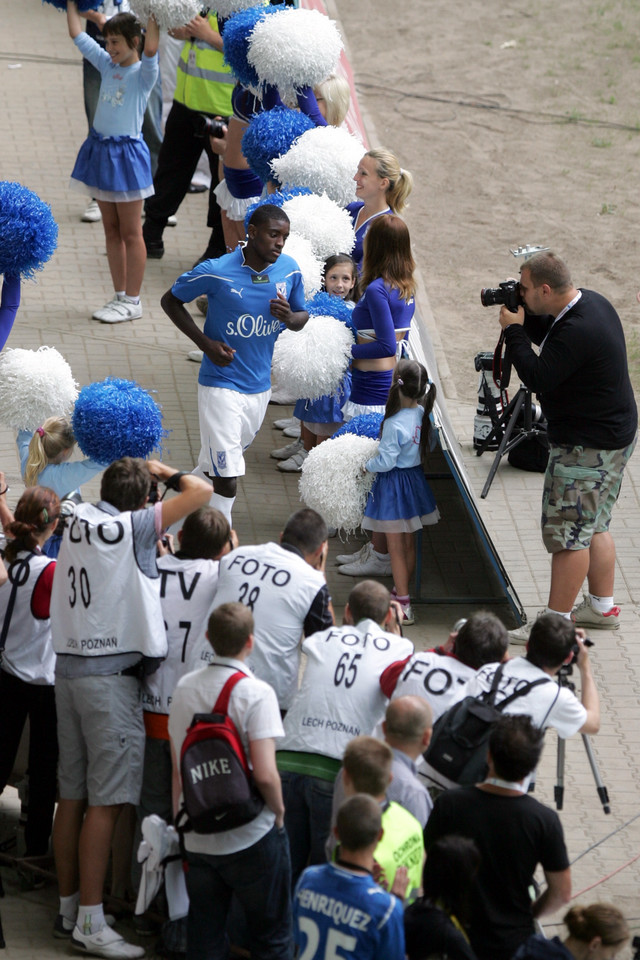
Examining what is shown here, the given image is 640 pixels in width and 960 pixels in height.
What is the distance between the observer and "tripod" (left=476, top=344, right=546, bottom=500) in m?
8.14

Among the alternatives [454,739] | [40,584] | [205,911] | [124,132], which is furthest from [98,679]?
[124,132]

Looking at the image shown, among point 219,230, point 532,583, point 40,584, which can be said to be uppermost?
point 40,584

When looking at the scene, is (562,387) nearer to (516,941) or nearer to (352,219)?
(352,219)

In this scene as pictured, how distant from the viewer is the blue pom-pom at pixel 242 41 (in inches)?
348

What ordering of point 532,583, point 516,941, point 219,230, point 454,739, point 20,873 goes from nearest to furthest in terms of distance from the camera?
point 516,941 < point 454,739 < point 20,873 < point 532,583 < point 219,230

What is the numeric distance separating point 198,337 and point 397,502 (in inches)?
54.0

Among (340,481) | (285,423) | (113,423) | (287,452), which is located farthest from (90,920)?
(285,423)

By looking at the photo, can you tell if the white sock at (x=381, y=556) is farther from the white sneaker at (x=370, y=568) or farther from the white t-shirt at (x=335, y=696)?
the white t-shirt at (x=335, y=696)

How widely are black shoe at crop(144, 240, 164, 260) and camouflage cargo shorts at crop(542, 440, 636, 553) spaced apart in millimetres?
5611

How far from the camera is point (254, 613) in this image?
15.4ft

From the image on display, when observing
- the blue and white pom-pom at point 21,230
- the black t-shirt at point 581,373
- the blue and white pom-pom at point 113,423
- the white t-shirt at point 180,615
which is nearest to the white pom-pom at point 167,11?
the blue and white pom-pom at point 21,230

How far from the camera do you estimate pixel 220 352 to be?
7.01 m

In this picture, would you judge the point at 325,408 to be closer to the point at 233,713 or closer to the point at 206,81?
the point at 206,81

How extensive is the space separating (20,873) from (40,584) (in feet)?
3.91
